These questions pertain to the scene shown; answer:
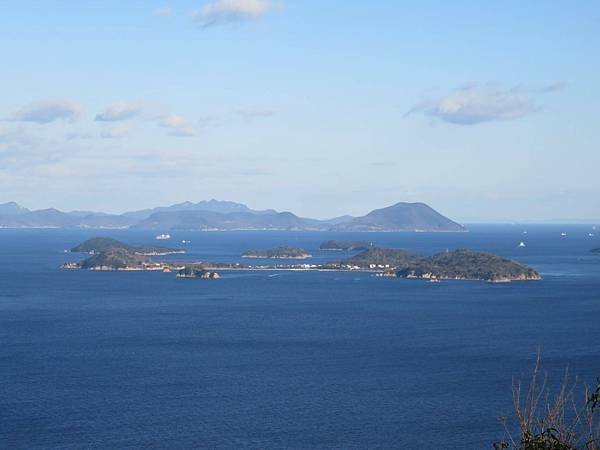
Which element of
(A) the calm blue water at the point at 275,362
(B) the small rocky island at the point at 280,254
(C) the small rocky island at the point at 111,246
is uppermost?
(C) the small rocky island at the point at 111,246

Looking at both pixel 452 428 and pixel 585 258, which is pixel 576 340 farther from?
pixel 585 258

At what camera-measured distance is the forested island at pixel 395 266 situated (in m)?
104

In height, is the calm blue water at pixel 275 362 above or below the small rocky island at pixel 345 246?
below

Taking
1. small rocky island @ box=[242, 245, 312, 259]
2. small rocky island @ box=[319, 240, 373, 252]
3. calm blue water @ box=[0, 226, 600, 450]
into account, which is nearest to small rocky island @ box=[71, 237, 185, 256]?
small rocky island @ box=[242, 245, 312, 259]

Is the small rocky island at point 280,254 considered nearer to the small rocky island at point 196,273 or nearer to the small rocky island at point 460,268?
the small rocky island at point 460,268

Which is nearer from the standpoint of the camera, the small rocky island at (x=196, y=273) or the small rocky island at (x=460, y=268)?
the small rocky island at (x=460, y=268)

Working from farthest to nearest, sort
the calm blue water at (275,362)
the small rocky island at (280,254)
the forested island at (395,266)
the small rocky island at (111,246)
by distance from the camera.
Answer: the small rocky island at (111,246) → the small rocky island at (280,254) → the forested island at (395,266) → the calm blue water at (275,362)

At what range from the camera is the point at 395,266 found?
11912cm

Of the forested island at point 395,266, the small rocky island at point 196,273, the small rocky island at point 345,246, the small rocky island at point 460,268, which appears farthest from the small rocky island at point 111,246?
the small rocky island at point 196,273

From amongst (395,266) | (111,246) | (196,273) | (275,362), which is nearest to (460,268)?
(395,266)

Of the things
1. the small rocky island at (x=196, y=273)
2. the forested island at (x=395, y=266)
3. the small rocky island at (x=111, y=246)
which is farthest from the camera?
the small rocky island at (x=111, y=246)

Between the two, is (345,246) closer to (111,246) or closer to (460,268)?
(111,246)

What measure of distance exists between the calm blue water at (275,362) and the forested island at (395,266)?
1648cm

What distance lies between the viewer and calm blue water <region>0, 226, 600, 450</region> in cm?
3086
